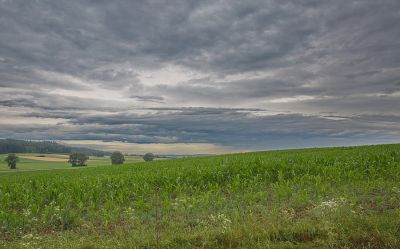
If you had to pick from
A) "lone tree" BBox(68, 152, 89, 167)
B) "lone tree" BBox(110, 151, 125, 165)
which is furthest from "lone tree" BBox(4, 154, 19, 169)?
"lone tree" BBox(110, 151, 125, 165)

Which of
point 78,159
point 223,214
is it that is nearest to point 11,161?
point 78,159

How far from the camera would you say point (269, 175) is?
1527 centimetres

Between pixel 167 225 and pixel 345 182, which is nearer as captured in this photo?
pixel 167 225

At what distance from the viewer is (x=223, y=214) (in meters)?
8.05

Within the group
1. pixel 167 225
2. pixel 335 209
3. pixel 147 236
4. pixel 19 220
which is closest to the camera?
pixel 147 236

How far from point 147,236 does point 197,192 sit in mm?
5995


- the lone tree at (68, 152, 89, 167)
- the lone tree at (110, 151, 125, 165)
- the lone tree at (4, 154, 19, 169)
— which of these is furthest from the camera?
the lone tree at (110, 151, 125, 165)

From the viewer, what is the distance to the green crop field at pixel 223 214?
6602 mm

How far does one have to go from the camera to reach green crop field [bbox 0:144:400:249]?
21.7 ft

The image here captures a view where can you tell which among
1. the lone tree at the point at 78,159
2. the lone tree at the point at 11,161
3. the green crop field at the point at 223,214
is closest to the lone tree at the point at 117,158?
the lone tree at the point at 78,159

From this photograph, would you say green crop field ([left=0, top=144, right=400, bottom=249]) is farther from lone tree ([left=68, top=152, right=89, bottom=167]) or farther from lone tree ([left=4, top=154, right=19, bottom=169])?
lone tree ([left=4, top=154, right=19, bottom=169])

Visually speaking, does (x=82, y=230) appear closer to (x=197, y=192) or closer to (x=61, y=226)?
(x=61, y=226)

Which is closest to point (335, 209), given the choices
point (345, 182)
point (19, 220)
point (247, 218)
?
point (247, 218)

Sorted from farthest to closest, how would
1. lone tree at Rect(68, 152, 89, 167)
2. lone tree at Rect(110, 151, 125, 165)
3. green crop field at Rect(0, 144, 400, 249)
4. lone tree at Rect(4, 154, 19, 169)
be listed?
1. lone tree at Rect(110, 151, 125, 165)
2. lone tree at Rect(68, 152, 89, 167)
3. lone tree at Rect(4, 154, 19, 169)
4. green crop field at Rect(0, 144, 400, 249)
